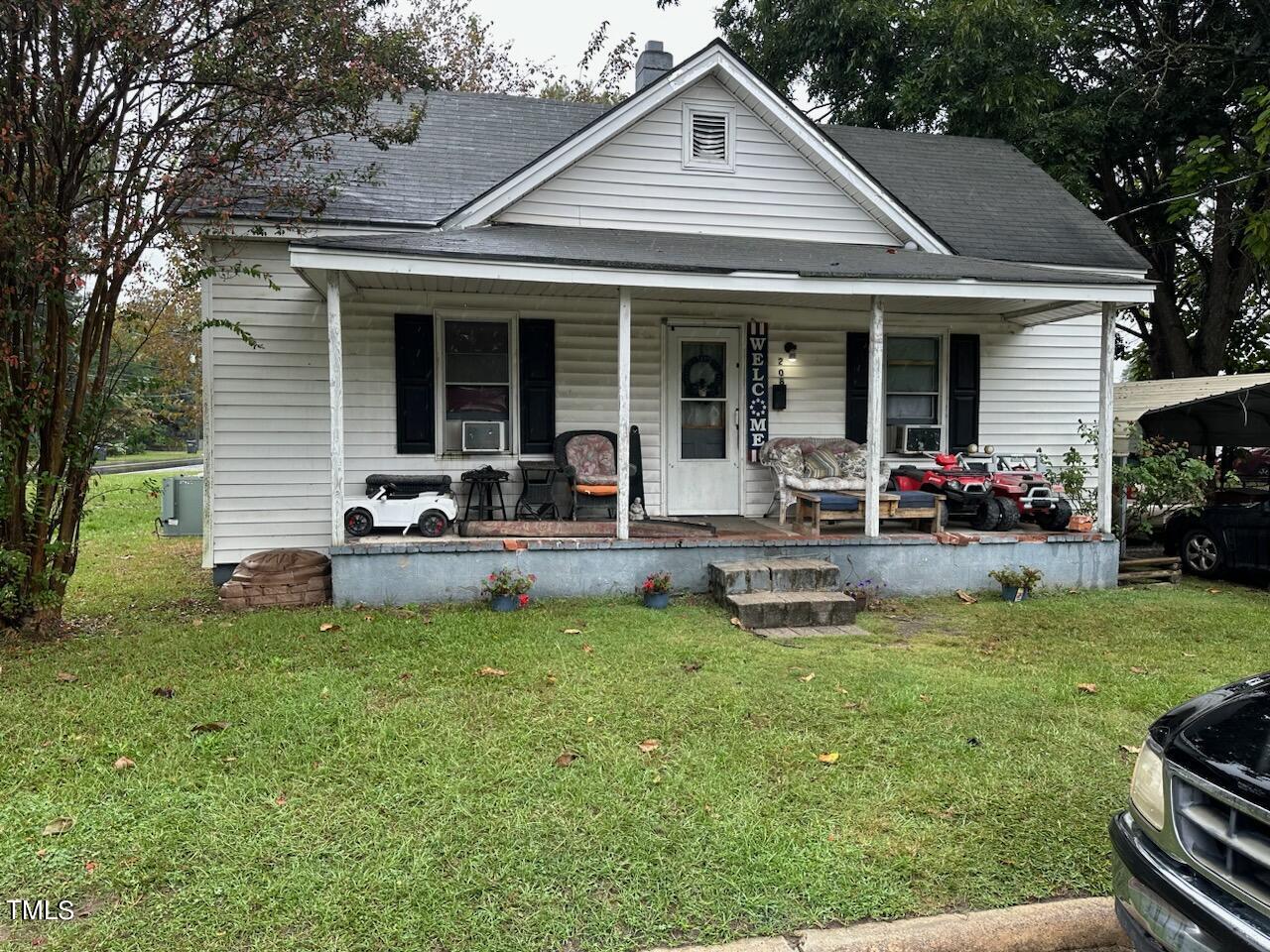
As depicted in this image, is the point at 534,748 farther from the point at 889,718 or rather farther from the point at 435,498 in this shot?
the point at 435,498

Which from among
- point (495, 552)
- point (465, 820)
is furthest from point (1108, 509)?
point (465, 820)

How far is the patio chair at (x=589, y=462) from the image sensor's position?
8.16 meters

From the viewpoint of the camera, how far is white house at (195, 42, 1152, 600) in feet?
23.3

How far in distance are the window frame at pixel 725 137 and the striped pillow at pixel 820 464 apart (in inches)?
131

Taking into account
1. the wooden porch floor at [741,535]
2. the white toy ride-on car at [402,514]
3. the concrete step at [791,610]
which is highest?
the white toy ride-on car at [402,514]

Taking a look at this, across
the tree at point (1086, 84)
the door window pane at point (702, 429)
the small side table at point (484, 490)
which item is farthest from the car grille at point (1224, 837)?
the tree at point (1086, 84)

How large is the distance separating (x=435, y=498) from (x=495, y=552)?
91cm

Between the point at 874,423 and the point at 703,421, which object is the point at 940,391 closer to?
the point at 874,423

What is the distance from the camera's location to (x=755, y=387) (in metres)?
9.09

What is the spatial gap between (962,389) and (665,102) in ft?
16.0

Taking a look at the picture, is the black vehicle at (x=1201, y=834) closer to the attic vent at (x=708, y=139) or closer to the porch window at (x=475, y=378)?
the porch window at (x=475, y=378)

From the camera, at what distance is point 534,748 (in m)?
3.77

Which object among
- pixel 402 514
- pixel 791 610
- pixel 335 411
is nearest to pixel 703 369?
pixel 791 610

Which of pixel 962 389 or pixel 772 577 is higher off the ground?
pixel 962 389
